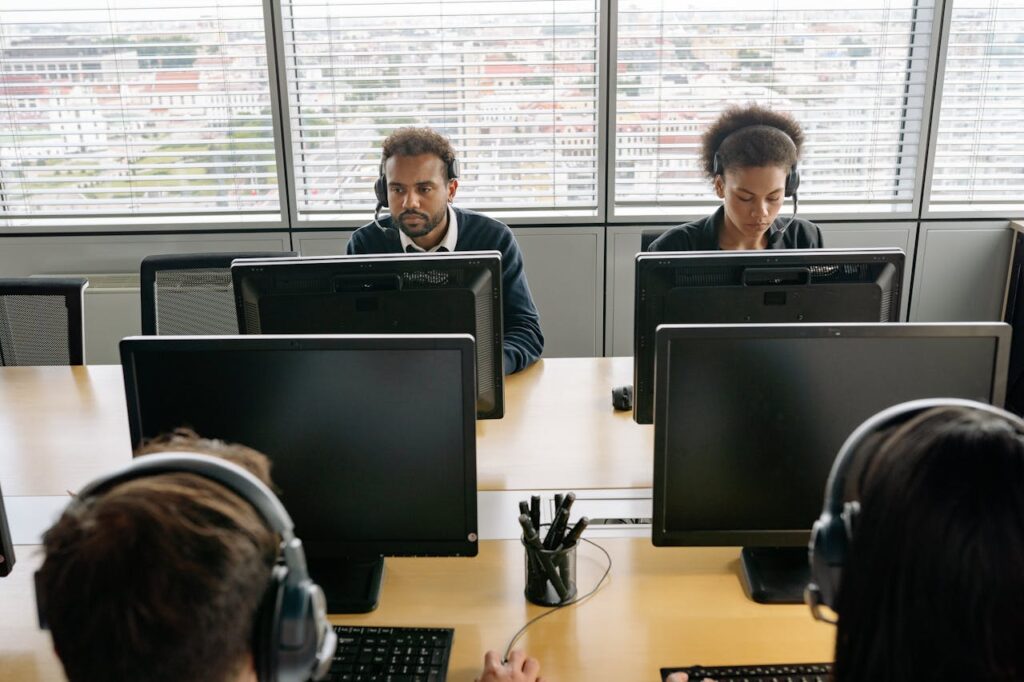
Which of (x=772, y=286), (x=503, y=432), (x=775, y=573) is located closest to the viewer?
(x=775, y=573)

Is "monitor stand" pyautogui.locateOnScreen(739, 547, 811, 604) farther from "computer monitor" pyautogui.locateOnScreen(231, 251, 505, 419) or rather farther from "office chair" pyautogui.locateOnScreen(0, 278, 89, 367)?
"office chair" pyautogui.locateOnScreen(0, 278, 89, 367)

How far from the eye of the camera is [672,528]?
126cm

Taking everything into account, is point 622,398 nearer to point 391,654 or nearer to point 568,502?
point 568,502

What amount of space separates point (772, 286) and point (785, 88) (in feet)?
7.38

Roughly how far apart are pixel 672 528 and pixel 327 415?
53 centimetres

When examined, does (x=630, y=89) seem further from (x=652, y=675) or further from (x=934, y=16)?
(x=652, y=675)

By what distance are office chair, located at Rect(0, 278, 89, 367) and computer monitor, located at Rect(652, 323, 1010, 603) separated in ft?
6.26

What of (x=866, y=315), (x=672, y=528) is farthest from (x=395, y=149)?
(x=672, y=528)

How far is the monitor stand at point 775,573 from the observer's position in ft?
4.11

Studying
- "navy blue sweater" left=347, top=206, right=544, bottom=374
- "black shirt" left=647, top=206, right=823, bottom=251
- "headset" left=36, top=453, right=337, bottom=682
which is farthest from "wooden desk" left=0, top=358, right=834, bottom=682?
"black shirt" left=647, top=206, right=823, bottom=251

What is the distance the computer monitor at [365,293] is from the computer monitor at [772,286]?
0.33 metres

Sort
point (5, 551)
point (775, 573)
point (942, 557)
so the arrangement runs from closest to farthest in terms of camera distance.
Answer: point (942, 557) < point (5, 551) < point (775, 573)

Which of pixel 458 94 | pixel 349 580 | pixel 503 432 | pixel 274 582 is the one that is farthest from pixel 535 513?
pixel 458 94

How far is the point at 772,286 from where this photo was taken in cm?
156
